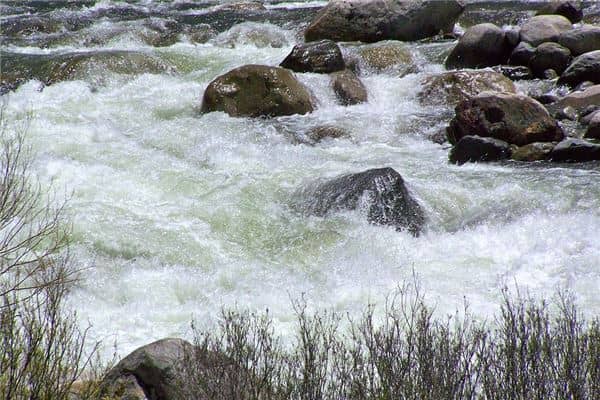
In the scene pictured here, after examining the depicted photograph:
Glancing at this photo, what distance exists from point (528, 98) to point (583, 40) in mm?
4331

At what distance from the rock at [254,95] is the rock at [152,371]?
905 cm

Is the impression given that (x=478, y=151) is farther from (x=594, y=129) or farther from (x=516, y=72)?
(x=516, y=72)

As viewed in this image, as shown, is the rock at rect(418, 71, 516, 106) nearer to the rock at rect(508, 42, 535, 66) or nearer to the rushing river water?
the rushing river water

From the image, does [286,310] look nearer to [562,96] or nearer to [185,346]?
[185,346]

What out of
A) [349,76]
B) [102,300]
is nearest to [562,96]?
[349,76]

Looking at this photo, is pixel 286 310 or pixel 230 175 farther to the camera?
pixel 230 175

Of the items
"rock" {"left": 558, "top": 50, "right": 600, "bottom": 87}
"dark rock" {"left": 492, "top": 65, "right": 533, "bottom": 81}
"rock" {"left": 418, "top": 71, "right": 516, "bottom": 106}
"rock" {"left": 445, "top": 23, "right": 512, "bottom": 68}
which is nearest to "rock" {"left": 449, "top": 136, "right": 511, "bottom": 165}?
"rock" {"left": 418, "top": 71, "right": 516, "bottom": 106}

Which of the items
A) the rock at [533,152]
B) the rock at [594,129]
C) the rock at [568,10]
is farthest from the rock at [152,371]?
the rock at [568,10]

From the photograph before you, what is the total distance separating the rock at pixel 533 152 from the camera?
42.6 feet

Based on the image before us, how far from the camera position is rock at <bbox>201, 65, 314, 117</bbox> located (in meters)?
15.2

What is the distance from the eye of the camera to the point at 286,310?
8555 millimetres

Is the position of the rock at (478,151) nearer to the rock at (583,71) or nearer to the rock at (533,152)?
the rock at (533,152)

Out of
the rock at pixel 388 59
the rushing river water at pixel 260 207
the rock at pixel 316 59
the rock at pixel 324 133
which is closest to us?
the rushing river water at pixel 260 207

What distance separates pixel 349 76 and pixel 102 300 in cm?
914
